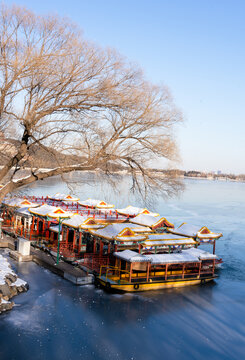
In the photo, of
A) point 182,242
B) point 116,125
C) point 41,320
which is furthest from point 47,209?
point 116,125

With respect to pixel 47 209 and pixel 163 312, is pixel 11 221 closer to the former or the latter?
pixel 47 209

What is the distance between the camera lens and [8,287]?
56.0 feet

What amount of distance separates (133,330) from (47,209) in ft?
43.4

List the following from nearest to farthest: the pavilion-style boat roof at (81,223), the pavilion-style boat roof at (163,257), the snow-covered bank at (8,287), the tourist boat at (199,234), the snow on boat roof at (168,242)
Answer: the snow-covered bank at (8,287)
the pavilion-style boat roof at (163,257)
the snow on boat roof at (168,242)
the pavilion-style boat roof at (81,223)
the tourist boat at (199,234)

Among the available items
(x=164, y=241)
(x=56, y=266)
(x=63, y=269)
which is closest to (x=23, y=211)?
(x=56, y=266)

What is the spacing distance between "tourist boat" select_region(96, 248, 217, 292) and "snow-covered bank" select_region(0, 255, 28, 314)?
15.3 ft

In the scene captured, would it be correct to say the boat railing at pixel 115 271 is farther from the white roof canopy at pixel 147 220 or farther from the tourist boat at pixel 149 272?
the white roof canopy at pixel 147 220

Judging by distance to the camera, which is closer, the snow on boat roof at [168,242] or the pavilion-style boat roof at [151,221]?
the snow on boat roof at [168,242]

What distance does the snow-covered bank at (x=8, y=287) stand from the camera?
15.6 metres

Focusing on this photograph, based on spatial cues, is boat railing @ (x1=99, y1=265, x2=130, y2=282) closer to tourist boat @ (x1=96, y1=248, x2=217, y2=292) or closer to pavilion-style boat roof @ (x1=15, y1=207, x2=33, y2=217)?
tourist boat @ (x1=96, y1=248, x2=217, y2=292)

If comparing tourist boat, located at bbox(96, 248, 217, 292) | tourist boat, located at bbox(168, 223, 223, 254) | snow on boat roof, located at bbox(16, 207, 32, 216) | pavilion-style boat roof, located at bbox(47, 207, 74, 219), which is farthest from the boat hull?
snow on boat roof, located at bbox(16, 207, 32, 216)

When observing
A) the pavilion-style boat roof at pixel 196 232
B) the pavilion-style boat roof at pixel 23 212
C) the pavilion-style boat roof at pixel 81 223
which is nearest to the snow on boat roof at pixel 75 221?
the pavilion-style boat roof at pixel 81 223

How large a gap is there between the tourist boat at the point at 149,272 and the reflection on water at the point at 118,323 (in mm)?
542

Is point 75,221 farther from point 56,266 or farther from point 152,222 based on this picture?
point 152,222
